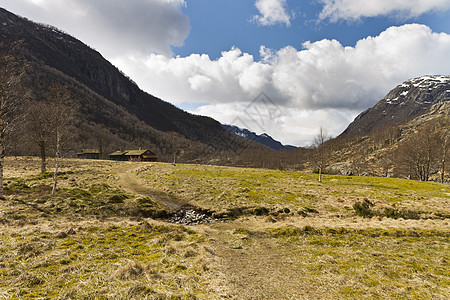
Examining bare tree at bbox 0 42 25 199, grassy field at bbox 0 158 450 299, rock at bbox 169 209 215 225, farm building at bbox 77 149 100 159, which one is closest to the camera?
grassy field at bbox 0 158 450 299

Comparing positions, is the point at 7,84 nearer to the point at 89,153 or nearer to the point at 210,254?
the point at 210,254

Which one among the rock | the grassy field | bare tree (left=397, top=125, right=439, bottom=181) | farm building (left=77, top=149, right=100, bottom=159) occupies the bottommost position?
the rock

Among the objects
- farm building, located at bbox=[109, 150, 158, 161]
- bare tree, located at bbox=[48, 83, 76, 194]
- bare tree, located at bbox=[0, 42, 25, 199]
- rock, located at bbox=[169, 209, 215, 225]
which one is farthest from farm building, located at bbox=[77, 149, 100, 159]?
rock, located at bbox=[169, 209, 215, 225]

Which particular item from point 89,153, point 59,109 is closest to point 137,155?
point 89,153

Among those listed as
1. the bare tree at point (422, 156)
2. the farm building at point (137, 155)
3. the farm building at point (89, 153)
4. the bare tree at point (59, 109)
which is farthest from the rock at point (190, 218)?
the farm building at point (89, 153)

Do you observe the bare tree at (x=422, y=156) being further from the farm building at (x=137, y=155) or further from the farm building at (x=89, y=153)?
the farm building at (x=89, y=153)

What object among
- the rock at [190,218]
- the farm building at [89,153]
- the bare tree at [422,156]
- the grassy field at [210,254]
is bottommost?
the rock at [190,218]

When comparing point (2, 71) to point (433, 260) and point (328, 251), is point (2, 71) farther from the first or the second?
point (433, 260)

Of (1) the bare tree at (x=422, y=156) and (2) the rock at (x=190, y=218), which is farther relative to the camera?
(1) the bare tree at (x=422, y=156)

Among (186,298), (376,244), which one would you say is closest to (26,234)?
(186,298)

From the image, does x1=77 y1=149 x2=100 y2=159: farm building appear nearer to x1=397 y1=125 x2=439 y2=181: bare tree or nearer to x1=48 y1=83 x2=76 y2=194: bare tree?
x1=48 y1=83 x2=76 y2=194: bare tree

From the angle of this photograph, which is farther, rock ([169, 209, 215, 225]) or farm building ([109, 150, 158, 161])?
farm building ([109, 150, 158, 161])

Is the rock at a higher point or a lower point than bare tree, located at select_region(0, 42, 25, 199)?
lower

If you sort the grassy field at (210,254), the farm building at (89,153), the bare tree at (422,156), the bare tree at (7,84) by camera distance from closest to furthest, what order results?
the grassy field at (210,254)
the bare tree at (7,84)
the bare tree at (422,156)
the farm building at (89,153)
